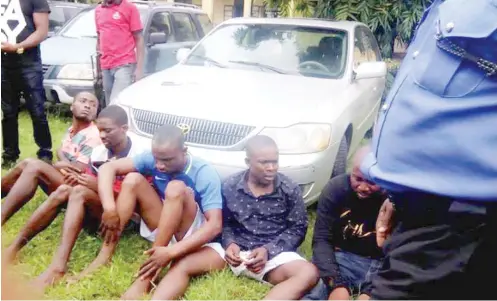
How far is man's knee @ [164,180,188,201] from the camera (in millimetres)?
2883

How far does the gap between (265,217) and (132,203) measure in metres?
0.75

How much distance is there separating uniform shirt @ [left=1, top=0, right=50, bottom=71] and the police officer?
3783mm

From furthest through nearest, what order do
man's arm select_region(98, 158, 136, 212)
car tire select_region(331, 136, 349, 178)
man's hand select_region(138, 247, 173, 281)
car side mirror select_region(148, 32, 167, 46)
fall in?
car side mirror select_region(148, 32, 167, 46) < car tire select_region(331, 136, 349, 178) < man's arm select_region(98, 158, 136, 212) < man's hand select_region(138, 247, 173, 281)

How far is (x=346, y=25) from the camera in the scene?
5.00 meters

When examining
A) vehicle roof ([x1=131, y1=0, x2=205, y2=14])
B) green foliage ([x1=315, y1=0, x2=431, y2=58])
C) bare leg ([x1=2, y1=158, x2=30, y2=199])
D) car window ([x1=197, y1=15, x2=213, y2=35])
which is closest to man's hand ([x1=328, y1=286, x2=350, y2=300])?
bare leg ([x1=2, y1=158, x2=30, y2=199])

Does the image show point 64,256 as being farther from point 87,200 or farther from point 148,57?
point 148,57

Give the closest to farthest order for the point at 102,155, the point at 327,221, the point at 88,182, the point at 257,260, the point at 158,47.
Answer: the point at 257,260, the point at 327,221, the point at 88,182, the point at 102,155, the point at 158,47

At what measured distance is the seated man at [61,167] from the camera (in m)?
3.26

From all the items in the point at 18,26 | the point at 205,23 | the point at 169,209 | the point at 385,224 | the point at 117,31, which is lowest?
the point at 205,23

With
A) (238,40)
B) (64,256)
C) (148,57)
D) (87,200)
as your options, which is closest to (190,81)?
(238,40)

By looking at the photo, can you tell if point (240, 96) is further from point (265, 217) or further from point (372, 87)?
point (372, 87)

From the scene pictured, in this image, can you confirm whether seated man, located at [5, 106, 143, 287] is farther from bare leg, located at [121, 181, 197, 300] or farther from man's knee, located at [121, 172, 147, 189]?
bare leg, located at [121, 181, 197, 300]

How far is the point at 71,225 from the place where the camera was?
3.01m

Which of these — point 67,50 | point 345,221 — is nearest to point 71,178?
point 345,221
